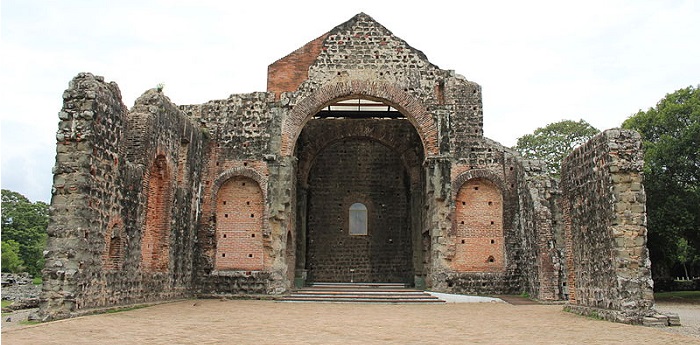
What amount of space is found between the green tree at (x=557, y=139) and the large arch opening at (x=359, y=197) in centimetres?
1261

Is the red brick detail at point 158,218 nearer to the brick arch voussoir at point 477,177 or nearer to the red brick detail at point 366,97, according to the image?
the red brick detail at point 366,97

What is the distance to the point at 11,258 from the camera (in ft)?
109

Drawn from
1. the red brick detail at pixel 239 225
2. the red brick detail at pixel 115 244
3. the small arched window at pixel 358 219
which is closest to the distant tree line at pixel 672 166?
the small arched window at pixel 358 219

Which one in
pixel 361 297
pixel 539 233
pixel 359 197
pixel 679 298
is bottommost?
pixel 679 298

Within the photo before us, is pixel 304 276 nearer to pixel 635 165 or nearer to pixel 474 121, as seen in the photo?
pixel 474 121

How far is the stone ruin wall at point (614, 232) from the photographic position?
10.0 meters

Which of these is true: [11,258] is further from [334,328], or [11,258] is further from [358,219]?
[334,328]

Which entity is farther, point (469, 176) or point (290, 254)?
point (290, 254)

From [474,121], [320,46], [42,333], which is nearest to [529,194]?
[474,121]

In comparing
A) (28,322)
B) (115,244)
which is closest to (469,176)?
(115,244)

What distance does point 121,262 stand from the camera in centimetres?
1274

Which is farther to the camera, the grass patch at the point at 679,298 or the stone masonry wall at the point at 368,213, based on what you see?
the stone masonry wall at the point at 368,213

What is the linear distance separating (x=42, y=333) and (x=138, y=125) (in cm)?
640

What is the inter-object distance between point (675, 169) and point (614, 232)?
31.2 ft
